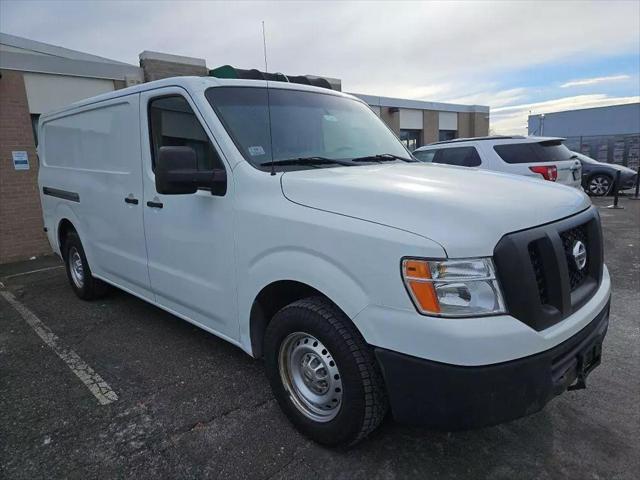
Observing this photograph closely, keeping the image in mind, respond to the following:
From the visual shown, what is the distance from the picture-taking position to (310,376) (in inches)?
98.0

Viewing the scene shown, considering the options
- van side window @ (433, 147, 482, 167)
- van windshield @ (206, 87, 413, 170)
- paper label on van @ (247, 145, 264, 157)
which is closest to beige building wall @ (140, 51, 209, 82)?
van side window @ (433, 147, 482, 167)

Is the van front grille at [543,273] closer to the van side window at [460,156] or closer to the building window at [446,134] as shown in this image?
the van side window at [460,156]

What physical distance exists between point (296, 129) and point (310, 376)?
163 centimetres

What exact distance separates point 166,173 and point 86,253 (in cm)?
277

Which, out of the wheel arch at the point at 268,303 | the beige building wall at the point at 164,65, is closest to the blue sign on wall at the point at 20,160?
the beige building wall at the point at 164,65

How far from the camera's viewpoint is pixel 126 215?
12.8ft

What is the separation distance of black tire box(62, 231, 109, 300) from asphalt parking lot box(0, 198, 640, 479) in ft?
3.31

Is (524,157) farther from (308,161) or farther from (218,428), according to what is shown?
(218,428)

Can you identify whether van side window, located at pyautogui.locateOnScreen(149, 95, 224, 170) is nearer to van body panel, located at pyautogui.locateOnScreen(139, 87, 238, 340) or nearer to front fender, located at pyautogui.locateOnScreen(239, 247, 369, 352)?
van body panel, located at pyautogui.locateOnScreen(139, 87, 238, 340)

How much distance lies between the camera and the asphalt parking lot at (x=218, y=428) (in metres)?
2.37

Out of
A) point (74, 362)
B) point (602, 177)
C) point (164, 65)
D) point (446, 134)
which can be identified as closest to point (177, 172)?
point (74, 362)

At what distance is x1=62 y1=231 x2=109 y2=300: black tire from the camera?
501 cm

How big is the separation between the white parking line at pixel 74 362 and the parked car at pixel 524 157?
6.38 metres

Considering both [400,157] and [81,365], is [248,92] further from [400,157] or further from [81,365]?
[81,365]
